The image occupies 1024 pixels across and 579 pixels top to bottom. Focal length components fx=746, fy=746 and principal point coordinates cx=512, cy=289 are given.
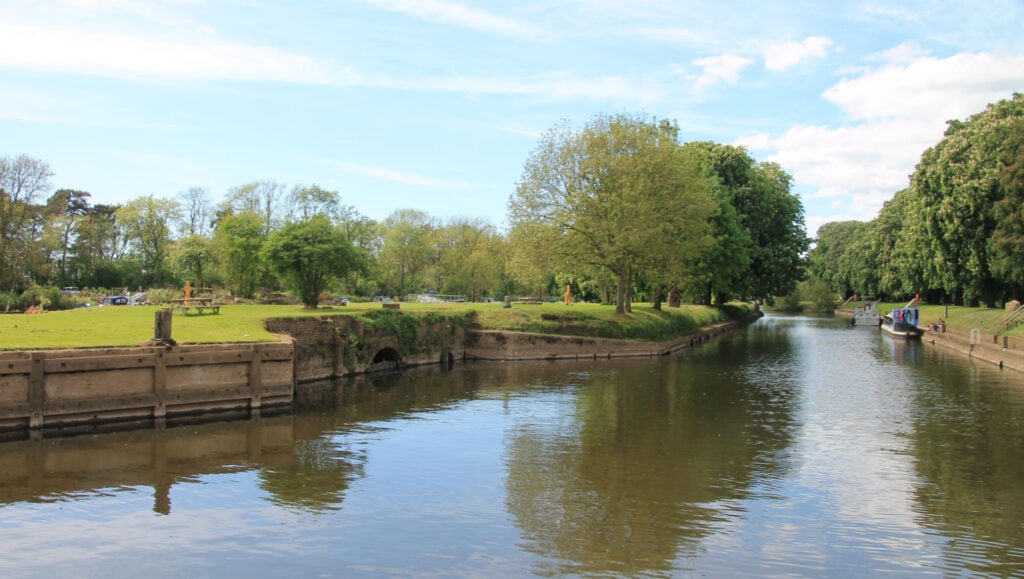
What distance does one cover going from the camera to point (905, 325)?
203 ft

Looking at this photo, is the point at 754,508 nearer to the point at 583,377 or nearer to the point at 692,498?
the point at 692,498

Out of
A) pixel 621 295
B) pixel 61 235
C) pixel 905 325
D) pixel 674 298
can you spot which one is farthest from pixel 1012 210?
pixel 61 235

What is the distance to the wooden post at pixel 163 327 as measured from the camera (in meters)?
22.2

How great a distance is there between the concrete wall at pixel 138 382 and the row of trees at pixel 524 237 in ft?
43.2

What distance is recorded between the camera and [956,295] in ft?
257

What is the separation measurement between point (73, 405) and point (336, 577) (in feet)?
44.0

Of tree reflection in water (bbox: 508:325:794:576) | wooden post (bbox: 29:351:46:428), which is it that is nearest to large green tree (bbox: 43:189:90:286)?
wooden post (bbox: 29:351:46:428)

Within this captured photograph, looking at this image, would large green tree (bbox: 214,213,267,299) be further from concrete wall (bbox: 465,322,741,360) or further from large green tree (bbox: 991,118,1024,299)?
large green tree (bbox: 991,118,1024,299)

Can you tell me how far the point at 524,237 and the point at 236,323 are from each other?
73.7 ft

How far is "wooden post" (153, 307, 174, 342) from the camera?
22219 mm

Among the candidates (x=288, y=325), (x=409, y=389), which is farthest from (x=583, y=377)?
(x=288, y=325)

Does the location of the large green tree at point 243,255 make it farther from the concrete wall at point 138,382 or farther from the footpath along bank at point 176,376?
the concrete wall at point 138,382

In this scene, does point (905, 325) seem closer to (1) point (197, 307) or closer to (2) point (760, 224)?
(2) point (760, 224)

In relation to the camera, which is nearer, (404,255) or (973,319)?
(973,319)
